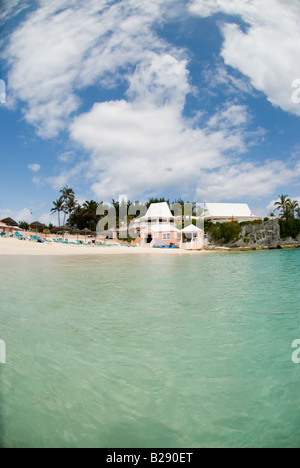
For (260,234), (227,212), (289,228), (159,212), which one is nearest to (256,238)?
(260,234)

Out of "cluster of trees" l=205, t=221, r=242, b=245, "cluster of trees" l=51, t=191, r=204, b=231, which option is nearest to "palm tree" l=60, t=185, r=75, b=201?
"cluster of trees" l=51, t=191, r=204, b=231

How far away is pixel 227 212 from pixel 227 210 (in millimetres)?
535

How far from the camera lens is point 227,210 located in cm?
5534

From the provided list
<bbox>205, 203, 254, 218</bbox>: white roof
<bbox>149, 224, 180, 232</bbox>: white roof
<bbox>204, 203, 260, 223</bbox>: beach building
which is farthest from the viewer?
<bbox>205, 203, 254, 218</bbox>: white roof

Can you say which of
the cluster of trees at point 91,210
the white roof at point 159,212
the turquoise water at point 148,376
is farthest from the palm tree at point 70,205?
the turquoise water at point 148,376

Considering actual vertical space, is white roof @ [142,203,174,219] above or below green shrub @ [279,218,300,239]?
above

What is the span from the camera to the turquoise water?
2.20 m

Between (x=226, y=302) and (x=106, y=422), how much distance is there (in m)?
5.07

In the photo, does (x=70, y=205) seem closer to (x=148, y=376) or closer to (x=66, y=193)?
(x=66, y=193)

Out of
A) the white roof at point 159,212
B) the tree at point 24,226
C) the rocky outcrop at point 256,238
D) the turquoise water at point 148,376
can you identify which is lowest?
the turquoise water at point 148,376

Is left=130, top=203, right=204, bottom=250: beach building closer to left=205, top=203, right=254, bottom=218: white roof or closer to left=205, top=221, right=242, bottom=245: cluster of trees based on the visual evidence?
left=205, top=221, right=242, bottom=245: cluster of trees

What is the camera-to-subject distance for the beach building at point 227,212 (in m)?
53.7

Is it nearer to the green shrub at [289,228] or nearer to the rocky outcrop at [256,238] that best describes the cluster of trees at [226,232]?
the rocky outcrop at [256,238]
